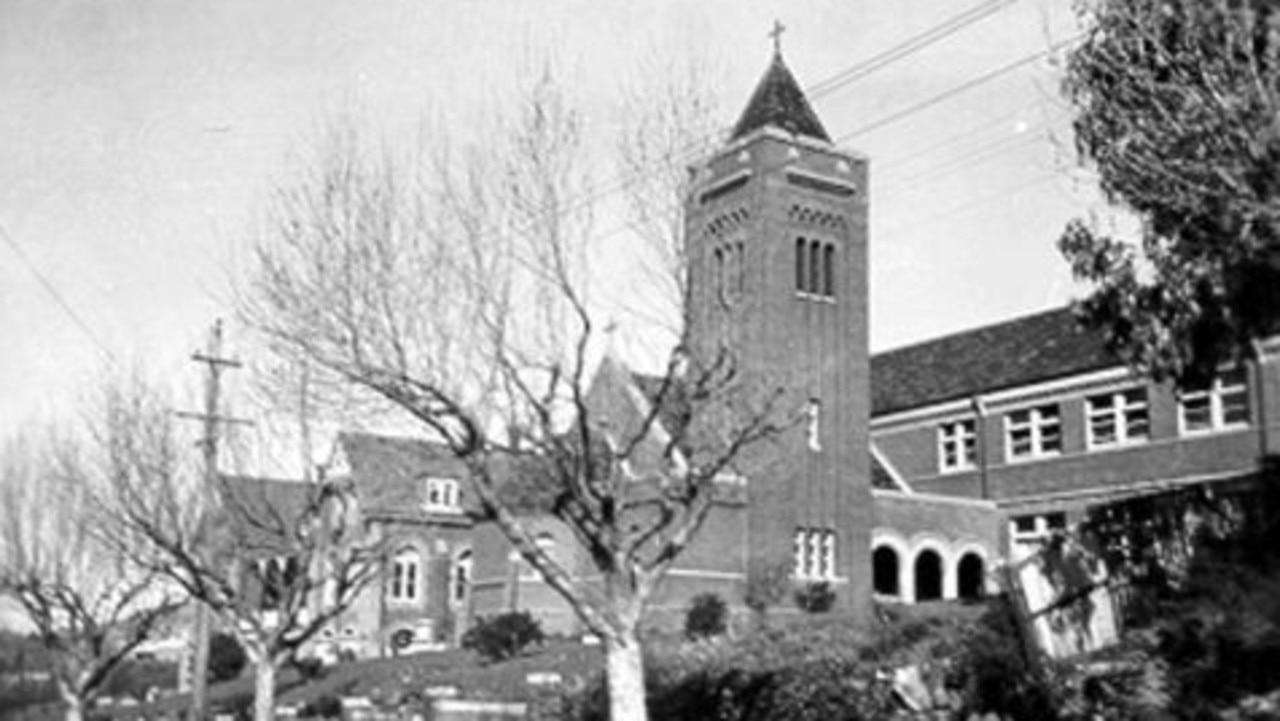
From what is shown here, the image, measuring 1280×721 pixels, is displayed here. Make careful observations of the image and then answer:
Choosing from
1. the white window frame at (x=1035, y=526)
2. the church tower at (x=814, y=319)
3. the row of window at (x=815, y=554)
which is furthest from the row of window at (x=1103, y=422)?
the row of window at (x=815, y=554)

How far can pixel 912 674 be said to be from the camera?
1606 centimetres

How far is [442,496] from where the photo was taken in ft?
212

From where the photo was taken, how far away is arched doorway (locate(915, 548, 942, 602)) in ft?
166

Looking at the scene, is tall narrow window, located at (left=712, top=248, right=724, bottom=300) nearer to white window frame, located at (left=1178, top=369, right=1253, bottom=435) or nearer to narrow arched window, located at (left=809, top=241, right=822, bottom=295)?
white window frame, located at (left=1178, top=369, right=1253, bottom=435)

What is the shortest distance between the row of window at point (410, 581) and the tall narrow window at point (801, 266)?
22511 mm

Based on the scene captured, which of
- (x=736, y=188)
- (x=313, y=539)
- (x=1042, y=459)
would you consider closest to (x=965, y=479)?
(x=1042, y=459)

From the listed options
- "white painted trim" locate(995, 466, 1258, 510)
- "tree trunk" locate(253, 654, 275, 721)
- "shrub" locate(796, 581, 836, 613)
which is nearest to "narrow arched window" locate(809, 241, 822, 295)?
"white painted trim" locate(995, 466, 1258, 510)

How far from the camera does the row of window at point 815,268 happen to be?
47.6 m

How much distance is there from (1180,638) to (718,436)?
554 centimetres

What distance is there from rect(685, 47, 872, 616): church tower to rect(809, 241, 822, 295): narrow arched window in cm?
3

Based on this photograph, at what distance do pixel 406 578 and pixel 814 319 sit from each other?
24906 mm

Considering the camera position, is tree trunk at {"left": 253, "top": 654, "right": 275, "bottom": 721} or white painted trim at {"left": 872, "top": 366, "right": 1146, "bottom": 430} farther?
white painted trim at {"left": 872, "top": 366, "right": 1146, "bottom": 430}

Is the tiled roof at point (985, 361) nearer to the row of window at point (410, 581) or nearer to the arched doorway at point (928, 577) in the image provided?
the arched doorway at point (928, 577)

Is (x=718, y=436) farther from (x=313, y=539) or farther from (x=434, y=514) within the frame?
(x=434, y=514)
